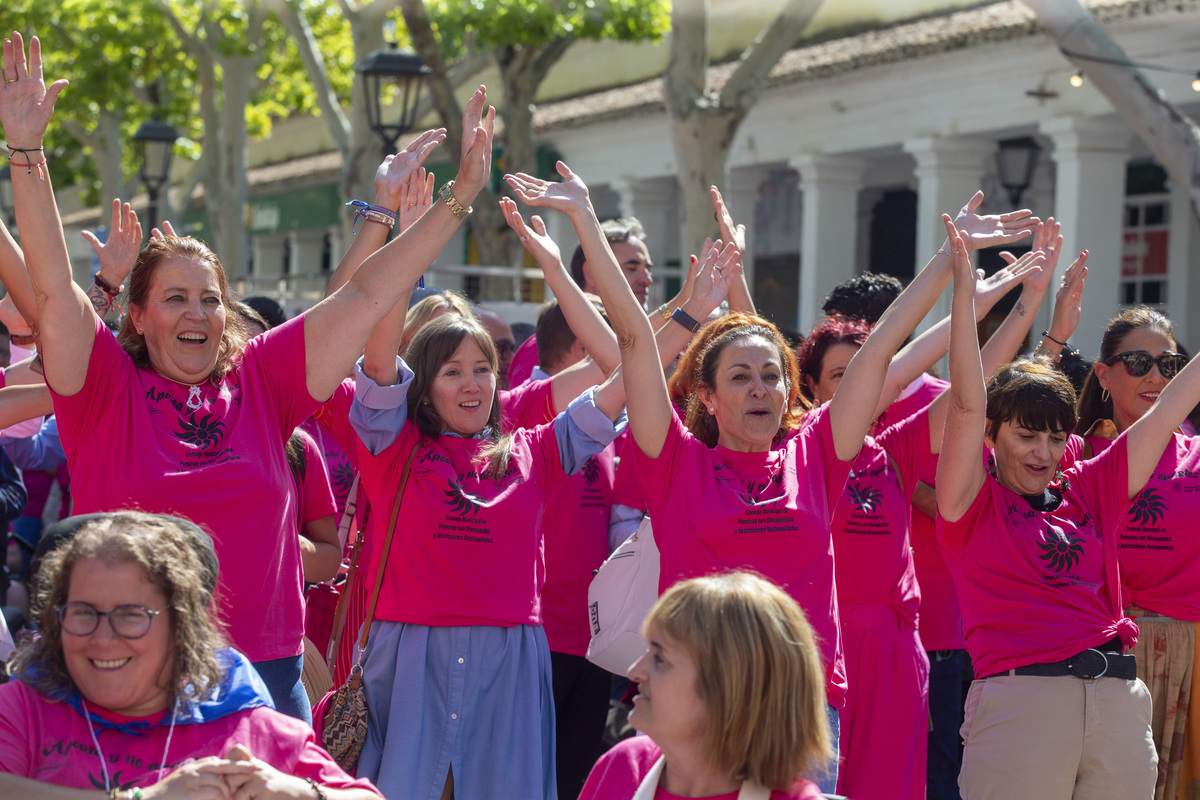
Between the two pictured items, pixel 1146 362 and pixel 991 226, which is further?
pixel 1146 362

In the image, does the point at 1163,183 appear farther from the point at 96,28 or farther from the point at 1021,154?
the point at 96,28

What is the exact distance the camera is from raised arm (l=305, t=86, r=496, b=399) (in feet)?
11.3

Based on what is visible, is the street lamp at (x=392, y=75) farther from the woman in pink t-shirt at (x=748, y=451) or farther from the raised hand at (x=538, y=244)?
the woman in pink t-shirt at (x=748, y=451)

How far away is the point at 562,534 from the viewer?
5121 millimetres

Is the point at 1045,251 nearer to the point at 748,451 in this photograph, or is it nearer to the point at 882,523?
the point at 882,523

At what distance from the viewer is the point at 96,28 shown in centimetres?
1983

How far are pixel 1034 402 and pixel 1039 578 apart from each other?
20.1 inches

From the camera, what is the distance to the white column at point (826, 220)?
1636 centimetres

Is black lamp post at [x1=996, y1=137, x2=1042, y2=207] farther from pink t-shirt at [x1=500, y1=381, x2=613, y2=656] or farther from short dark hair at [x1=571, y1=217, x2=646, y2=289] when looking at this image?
pink t-shirt at [x1=500, y1=381, x2=613, y2=656]

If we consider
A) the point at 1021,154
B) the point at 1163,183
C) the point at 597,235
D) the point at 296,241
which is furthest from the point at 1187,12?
the point at 296,241

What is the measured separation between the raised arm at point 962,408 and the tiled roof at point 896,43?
8972mm

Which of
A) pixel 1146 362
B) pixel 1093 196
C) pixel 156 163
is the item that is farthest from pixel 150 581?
pixel 156 163

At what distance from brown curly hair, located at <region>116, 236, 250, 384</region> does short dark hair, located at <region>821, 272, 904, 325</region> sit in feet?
8.79

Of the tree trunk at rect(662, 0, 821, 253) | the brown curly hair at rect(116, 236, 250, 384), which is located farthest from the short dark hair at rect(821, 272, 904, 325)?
the tree trunk at rect(662, 0, 821, 253)
